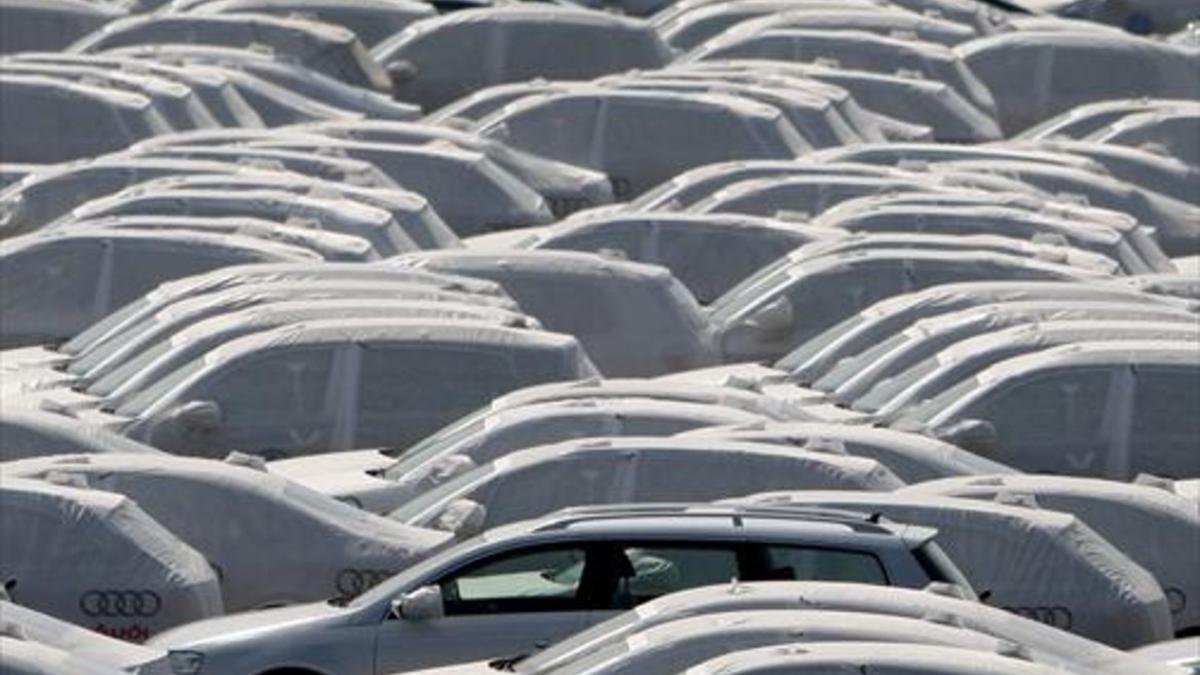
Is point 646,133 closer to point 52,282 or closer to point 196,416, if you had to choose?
point 52,282

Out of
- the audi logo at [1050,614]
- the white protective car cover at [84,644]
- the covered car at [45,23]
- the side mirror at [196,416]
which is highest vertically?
the covered car at [45,23]

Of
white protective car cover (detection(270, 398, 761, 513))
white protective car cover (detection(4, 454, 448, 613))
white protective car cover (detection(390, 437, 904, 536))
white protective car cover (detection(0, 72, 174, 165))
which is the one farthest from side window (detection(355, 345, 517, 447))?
white protective car cover (detection(0, 72, 174, 165))

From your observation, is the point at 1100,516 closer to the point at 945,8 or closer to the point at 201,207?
the point at 201,207

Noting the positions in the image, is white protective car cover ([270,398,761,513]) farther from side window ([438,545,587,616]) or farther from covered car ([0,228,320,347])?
covered car ([0,228,320,347])

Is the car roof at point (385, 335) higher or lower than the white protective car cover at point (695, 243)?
higher

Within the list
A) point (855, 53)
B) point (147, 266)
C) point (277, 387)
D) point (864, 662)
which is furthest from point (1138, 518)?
point (855, 53)

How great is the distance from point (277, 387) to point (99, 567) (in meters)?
3.96

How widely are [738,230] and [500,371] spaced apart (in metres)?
5.80

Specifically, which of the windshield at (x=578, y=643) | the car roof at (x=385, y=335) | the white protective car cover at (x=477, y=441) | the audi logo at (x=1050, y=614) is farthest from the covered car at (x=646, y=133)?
the windshield at (x=578, y=643)

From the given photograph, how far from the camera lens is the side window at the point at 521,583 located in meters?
15.1

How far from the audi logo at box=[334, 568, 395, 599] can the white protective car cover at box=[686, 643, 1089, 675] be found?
4251mm

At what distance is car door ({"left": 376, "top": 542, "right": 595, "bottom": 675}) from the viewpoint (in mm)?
15016

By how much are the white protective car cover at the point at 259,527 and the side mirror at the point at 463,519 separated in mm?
101

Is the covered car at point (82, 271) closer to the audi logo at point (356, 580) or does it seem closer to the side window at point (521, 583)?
→ the audi logo at point (356, 580)
